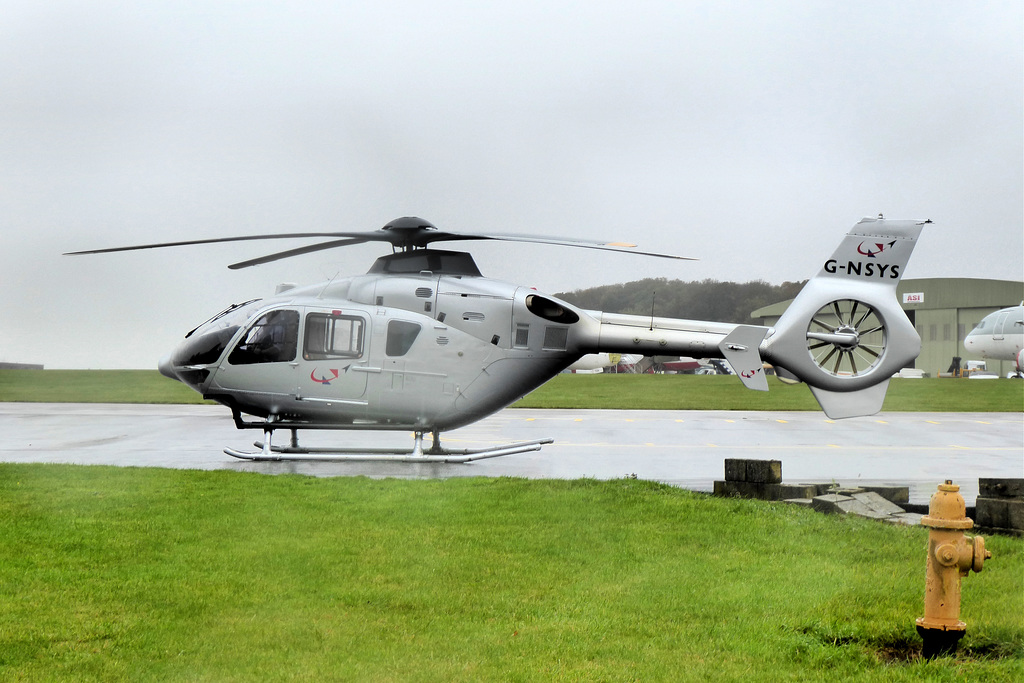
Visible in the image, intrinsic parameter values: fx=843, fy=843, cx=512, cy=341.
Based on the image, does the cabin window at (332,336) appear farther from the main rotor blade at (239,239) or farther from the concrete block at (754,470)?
the concrete block at (754,470)

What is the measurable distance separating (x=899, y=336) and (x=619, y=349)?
2930 millimetres

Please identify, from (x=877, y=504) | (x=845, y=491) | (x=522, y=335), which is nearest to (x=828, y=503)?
(x=877, y=504)

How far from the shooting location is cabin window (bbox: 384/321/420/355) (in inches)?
391

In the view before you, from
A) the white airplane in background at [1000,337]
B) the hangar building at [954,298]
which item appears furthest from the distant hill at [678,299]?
the white airplane in background at [1000,337]

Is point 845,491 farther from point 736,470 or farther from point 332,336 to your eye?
point 332,336

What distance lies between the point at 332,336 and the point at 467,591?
218 inches

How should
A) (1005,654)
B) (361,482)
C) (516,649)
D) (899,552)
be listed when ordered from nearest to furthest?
(516,649) < (1005,654) < (899,552) < (361,482)

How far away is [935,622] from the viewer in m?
4.29

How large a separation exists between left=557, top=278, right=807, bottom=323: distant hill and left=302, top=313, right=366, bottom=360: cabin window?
2.59m

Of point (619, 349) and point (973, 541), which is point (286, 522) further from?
point (973, 541)

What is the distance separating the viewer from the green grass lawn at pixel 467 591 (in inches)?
163

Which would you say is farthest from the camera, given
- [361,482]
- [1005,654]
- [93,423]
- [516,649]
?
[93,423]

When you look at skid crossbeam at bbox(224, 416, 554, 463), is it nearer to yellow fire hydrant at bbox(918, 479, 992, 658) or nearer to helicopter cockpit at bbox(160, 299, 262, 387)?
helicopter cockpit at bbox(160, 299, 262, 387)

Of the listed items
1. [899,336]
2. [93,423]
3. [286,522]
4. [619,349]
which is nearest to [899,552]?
[899,336]
